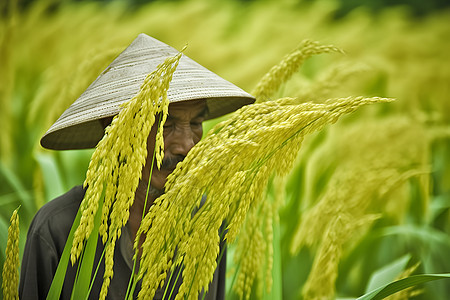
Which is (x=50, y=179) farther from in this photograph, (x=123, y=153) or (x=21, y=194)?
(x=123, y=153)

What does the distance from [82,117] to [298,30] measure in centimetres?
140

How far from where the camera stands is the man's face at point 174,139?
85 cm

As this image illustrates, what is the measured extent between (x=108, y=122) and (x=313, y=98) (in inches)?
16.6

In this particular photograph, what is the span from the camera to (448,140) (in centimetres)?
210

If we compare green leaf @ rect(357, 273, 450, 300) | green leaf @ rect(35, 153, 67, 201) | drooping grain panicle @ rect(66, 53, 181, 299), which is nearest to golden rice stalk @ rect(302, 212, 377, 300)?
green leaf @ rect(357, 273, 450, 300)

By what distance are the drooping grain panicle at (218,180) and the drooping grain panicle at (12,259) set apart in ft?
0.55

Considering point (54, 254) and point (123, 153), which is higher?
point (123, 153)

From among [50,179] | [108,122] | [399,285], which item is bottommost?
[399,285]

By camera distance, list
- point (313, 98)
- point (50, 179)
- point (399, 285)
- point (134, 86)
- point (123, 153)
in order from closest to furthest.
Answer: point (123, 153), point (399, 285), point (134, 86), point (313, 98), point (50, 179)

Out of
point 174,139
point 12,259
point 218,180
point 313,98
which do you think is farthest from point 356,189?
point 12,259

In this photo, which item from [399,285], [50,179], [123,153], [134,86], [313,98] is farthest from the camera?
[50,179]

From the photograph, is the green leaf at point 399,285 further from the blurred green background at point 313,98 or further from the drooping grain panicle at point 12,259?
the drooping grain panicle at point 12,259

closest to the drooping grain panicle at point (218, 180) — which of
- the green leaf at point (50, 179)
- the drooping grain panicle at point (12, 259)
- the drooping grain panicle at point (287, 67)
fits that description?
the drooping grain panicle at point (12, 259)

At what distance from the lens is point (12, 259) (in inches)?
25.9
